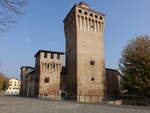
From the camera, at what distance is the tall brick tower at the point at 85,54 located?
85.9 feet

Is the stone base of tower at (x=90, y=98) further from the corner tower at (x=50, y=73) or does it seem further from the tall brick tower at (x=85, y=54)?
the corner tower at (x=50, y=73)

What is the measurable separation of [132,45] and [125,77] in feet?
18.4

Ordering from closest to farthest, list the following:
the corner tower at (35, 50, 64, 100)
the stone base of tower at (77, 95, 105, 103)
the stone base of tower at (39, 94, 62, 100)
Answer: the stone base of tower at (77, 95, 105, 103), the stone base of tower at (39, 94, 62, 100), the corner tower at (35, 50, 64, 100)

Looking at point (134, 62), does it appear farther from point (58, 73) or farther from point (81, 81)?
point (58, 73)

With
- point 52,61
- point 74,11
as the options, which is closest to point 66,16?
point 74,11

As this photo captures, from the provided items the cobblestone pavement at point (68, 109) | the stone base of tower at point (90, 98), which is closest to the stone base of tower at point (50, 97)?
the stone base of tower at point (90, 98)

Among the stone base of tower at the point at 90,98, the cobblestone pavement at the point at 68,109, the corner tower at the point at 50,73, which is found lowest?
the stone base of tower at the point at 90,98

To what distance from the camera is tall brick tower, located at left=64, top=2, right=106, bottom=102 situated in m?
26.2

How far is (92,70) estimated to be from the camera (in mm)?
27453

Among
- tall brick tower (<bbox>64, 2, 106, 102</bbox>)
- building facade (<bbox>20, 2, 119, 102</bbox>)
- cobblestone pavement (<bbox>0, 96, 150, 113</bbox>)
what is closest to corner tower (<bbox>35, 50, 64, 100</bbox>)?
building facade (<bbox>20, 2, 119, 102</bbox>)

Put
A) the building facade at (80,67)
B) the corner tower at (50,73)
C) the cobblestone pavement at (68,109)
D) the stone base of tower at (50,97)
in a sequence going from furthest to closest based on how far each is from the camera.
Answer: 1. the corner tower at (50,73)
2. the stone base of tower at (50,97)
3. the building facade at (80,67)
4. the cobblestone pavement at (68,109)

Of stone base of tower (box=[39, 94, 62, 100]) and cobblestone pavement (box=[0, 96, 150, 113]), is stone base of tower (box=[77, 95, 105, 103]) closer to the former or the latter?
stone base of tower (box=[39, 94, 62, 100])

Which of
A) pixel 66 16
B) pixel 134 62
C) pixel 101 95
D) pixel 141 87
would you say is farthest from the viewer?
pixel 66 16

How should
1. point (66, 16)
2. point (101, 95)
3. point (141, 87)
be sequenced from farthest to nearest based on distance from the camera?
point (66, 16), point (101, 95), point (141, 87)
